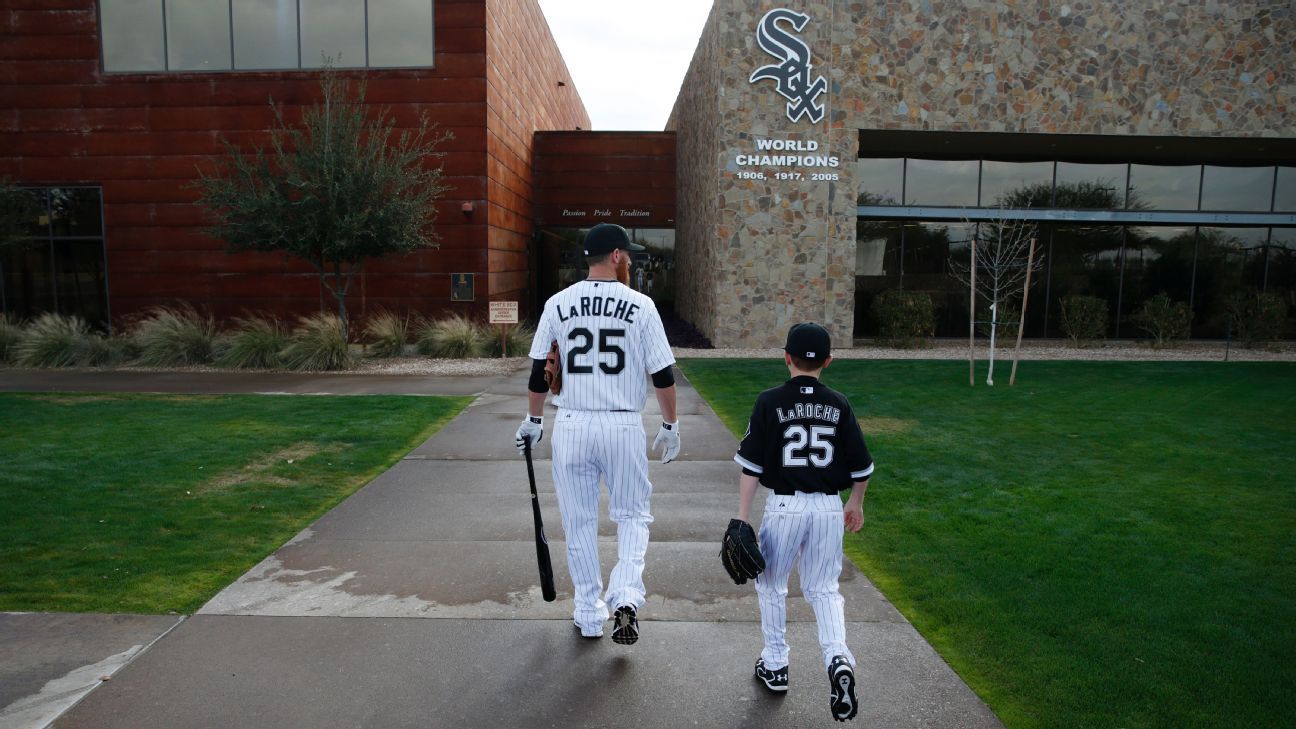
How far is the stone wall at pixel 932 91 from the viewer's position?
17953mm

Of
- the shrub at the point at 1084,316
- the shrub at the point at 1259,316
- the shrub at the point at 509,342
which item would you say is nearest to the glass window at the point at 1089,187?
the shrub at the point at 1084,316

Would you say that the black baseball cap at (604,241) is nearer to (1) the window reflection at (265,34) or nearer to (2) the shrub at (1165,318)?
(1) the window reflection at (265,34)

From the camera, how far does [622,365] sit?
420cm

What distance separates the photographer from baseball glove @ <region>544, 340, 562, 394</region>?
14.1 feet

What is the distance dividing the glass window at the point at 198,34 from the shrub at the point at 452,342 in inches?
321

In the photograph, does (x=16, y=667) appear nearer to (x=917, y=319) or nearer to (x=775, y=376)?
(x=775, y=376)

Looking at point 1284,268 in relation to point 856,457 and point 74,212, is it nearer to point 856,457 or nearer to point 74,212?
point 856,457

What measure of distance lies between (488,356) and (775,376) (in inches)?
248

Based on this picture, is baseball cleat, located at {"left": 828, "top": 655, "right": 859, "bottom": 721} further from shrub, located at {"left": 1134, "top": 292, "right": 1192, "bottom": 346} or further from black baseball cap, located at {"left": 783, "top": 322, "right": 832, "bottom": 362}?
shrub, located at {"left": 1134, "top": 292, "right": 1192, "bottom": 346}

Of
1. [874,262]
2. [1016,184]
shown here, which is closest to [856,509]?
[874,262]

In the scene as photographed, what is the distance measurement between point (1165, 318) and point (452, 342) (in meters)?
17.2

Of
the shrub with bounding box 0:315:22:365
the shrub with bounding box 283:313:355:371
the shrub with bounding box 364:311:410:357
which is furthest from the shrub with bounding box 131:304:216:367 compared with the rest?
the shrub with bounding box 364:311:410:357

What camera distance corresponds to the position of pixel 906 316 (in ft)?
64.5

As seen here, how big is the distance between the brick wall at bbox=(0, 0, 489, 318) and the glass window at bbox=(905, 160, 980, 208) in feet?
33.9
